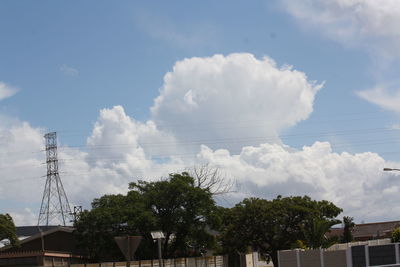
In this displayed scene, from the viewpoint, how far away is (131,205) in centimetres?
4844

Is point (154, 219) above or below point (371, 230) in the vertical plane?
above

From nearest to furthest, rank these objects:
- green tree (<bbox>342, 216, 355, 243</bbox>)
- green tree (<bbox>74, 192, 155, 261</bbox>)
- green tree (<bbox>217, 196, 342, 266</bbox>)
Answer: green tree (<bbox>74, 192, 155, 261</bbox>) < green tree (<bbox>217, 196, 342, 266</bbox>) < green tree (<bbox>342, 216, 355, 243</bbox>)

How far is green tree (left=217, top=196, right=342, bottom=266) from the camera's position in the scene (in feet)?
182

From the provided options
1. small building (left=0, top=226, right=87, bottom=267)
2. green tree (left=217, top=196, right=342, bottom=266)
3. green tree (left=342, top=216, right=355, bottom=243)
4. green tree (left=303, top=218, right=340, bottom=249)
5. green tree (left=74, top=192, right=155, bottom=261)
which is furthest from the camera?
green tree (left=342, top=216, right=355, bottom=243)

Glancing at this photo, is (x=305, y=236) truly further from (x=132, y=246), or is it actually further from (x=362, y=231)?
(x=362, y=231)

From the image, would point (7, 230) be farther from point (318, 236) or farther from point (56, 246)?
point (318, 236)

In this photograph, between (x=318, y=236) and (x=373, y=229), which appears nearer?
(x=318, y=236)

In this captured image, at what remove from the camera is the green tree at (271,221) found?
55.4 metres

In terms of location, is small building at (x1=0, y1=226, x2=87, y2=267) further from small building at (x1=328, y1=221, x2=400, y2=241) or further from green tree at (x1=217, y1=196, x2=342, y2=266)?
small building at (x1=328, y1=221, x2=400, y2=241)

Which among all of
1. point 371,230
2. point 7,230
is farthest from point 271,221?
point 371,230

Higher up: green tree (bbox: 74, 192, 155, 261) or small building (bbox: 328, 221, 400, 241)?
green tree (bbox: 74, 192, 155, 261)

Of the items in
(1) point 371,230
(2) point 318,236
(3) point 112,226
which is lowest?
(1) point 371,230

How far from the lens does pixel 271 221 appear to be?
183 ft

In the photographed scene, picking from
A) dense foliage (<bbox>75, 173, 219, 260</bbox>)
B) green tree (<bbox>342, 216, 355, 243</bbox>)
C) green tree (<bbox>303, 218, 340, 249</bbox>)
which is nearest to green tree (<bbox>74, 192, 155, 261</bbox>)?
dense foliage (<bbox>75, 173, 219, 260</bbox>)
